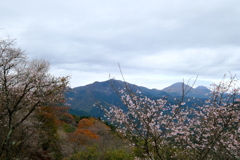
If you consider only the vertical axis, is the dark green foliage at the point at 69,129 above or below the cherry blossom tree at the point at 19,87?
below

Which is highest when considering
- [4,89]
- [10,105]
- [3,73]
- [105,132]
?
[3,73]

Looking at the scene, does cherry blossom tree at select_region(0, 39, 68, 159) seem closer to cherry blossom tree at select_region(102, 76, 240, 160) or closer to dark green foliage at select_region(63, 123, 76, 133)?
cherry blossom tree at select_region(102, 76, 240, 160)

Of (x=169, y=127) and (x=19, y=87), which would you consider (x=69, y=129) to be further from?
(x=169, y=127)

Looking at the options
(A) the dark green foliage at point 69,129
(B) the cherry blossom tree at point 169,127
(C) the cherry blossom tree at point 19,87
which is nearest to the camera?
(B) the cherry blossom tree at point 169,127

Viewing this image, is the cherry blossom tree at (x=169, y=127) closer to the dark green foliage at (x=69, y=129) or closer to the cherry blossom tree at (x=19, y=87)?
the cherry blossom tree at (x=19, y=87)

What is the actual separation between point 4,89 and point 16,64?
1405 millimetres

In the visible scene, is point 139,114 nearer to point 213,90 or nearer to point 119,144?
point 213,90

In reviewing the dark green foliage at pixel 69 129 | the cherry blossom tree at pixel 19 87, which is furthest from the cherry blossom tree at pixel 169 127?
the dark green foliage at pixel 69 129

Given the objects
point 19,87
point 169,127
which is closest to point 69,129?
point 19,87

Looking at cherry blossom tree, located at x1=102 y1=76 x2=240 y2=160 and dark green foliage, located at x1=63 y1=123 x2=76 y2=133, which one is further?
dark green foliage, located at x1=63 y1=123 x2=76 y2=133

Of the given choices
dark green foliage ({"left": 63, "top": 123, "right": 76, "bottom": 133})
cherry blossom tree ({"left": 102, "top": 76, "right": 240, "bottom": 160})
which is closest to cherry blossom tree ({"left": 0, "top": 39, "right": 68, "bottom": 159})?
cherry blossom tree ({"left": 102, "top": 76, "right": 240, "bottom": 160})

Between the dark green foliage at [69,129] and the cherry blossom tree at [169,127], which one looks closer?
the cherry blossom tree at [169,127]

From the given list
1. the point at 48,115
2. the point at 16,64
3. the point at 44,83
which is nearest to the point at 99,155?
the point at 48,115

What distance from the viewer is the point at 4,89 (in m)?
7.57
